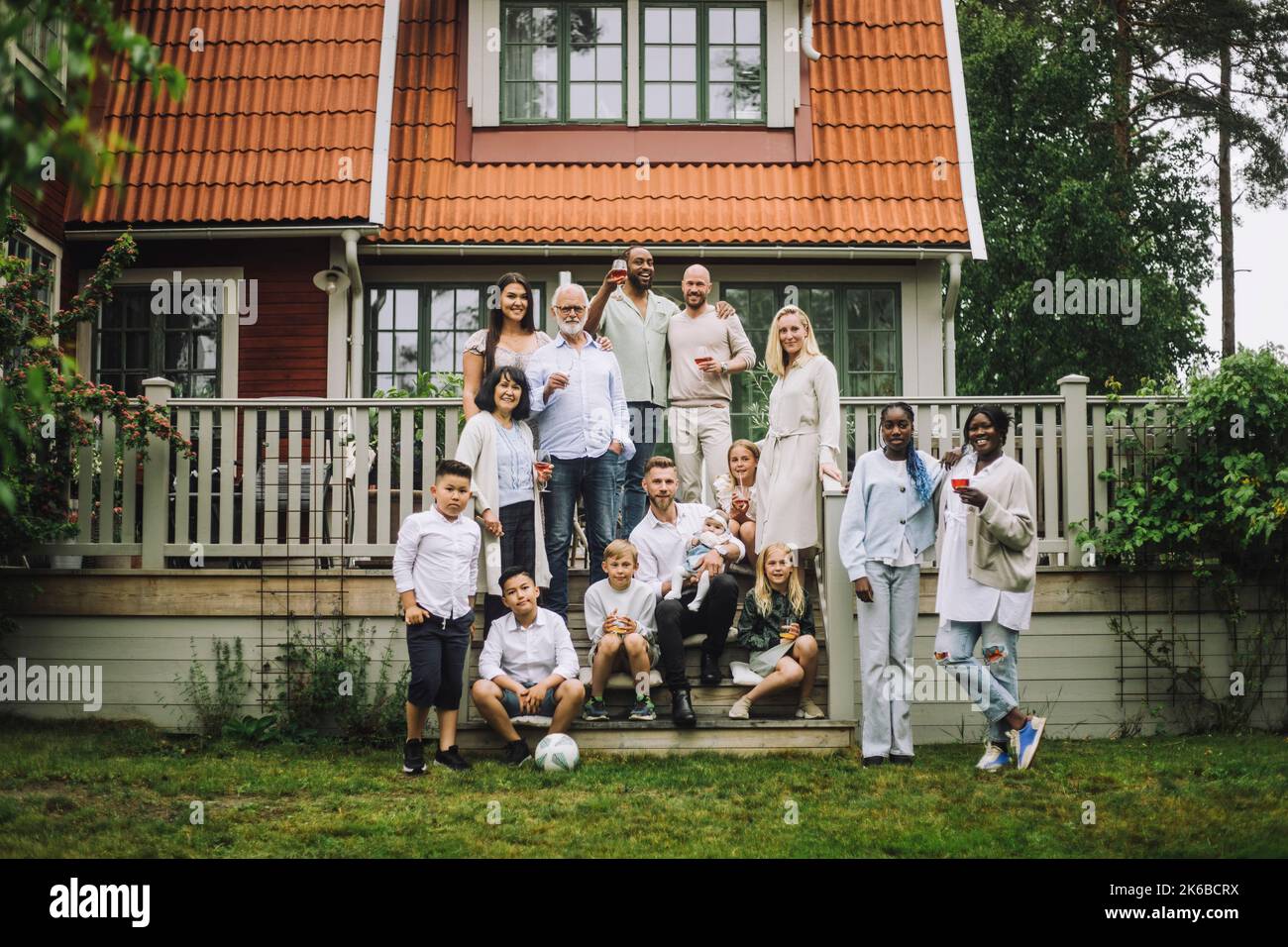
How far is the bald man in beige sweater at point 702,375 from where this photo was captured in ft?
→ 33.4

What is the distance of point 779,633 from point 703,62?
737 centimetres

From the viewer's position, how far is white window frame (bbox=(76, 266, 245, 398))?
44.6ft

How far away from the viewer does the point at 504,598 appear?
8.57m

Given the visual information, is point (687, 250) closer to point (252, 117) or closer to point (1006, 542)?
point (252, 117)

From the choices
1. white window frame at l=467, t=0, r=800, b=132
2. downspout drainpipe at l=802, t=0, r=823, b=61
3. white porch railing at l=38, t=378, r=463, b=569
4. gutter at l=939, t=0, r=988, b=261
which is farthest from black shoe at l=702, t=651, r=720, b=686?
downspout drainpipe at l=802, t=0, r=823, b=61

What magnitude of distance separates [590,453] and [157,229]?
6.00 m

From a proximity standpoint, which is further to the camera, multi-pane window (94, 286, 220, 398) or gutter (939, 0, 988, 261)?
multi-pane window (94, 286, 220, 398)

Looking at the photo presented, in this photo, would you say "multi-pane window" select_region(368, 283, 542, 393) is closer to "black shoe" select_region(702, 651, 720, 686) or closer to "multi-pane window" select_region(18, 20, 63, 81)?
"multi-pane window" select_region(18, 20, 63, 81)

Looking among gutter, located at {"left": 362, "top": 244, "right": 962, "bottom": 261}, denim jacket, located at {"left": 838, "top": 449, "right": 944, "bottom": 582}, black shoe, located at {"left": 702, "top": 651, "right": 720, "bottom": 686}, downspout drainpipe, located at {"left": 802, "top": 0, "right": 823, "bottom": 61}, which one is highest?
downspout drainpipe, located at {"left": 802, "top": 0, "right": 823, "bottom": 61}

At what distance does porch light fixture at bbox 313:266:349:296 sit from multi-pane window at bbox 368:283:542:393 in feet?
Answer: 1.26

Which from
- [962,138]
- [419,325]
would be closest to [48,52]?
[419,325]
